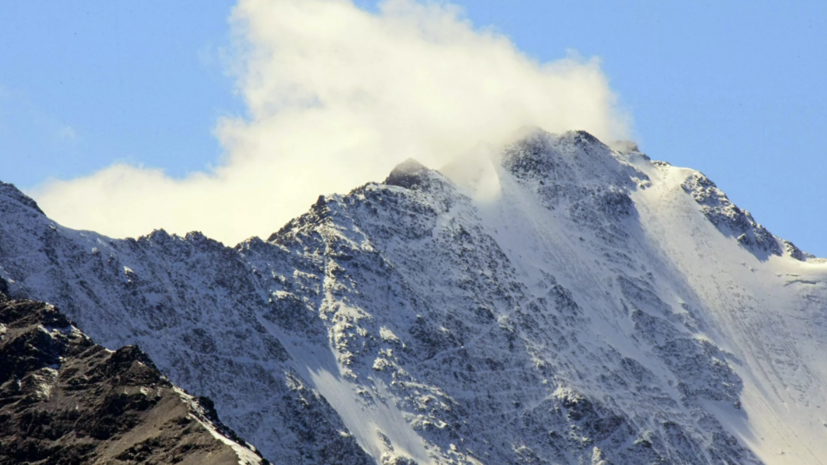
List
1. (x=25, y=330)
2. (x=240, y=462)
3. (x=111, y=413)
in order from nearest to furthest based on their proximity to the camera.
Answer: (x=240, y=462), (x=111, y=413), (x=25, y=330)

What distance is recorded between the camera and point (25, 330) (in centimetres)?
11762

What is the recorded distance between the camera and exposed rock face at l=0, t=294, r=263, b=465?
3784 inches

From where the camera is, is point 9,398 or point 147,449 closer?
point 147,449

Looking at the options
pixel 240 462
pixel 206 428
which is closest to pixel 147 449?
pixel 206 428

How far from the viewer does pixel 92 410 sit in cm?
10519

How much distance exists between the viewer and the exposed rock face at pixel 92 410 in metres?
96.1

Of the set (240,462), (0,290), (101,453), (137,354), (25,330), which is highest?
(0,290)

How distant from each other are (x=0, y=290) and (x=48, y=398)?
3673 centimetres

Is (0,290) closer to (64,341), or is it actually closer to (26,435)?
(64,341)

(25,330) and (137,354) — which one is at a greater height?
(25,330)

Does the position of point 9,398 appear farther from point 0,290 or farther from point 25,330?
point 0,290

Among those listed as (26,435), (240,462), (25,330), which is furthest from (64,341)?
(240,462)

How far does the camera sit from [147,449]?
317 ft

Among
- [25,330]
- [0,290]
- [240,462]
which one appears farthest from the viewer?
[0,290]
